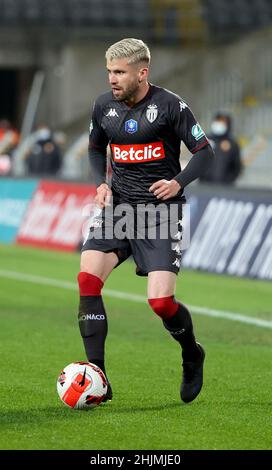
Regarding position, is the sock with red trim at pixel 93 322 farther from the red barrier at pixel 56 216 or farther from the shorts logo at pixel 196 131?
the red barrier at pixel 56 216

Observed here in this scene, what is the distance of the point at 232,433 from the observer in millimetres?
7406

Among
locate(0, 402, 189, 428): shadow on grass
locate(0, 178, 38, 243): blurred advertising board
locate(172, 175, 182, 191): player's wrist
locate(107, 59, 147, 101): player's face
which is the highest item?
locate(107, 59, 147, 101): player's face

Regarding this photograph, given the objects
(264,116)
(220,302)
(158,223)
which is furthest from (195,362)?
(264,116)

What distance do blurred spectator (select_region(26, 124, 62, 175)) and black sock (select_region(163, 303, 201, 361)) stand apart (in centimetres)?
2029

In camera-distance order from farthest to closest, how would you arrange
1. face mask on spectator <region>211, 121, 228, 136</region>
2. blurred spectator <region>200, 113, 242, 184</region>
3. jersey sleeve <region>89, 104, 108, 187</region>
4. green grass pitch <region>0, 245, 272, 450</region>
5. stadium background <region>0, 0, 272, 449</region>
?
face mask on spectator <region>211, 121, 228, 136</region>, blurred spectator <region>200, 113, 242, 184</region>, jersey sleeve <region>89, 104, 108, 187</region>, stadium background <region>0, 0, 272, 449</region>, green grass pitch <region>0, 245, 272, 450</region>

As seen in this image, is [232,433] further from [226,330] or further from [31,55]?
[31,55]

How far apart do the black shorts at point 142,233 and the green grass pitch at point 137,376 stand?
37.2 inches

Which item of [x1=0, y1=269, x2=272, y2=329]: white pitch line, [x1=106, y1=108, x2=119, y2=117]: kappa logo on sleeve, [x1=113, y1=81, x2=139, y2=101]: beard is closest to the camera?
[x1=113, y1=81, x2=139, y2=101]: beard

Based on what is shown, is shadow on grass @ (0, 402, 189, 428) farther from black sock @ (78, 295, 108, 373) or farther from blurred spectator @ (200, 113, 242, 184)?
blurred spectator @ (200, 113, 242, 184)

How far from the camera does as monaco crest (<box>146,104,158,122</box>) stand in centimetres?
824

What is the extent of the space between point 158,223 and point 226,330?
4460mm

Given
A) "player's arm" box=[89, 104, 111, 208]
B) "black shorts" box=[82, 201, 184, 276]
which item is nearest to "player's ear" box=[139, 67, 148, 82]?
"player's arm" box=[89, 104, 111, 208]

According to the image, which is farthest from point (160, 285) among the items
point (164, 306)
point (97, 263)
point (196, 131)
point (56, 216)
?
point (56, 216)

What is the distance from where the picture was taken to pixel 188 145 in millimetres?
8281
